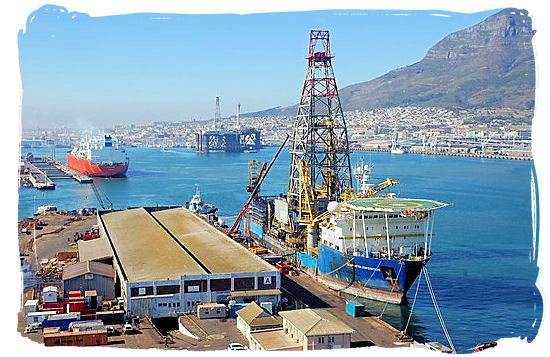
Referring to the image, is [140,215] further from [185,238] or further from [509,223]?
[509,223]

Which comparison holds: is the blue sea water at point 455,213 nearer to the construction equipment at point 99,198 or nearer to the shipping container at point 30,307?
the construction equipment at point 99,198

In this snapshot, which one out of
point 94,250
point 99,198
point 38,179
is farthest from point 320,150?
point 38,179

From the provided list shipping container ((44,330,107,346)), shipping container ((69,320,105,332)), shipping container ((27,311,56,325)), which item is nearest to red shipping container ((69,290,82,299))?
shipping container ((27,311,56,325))

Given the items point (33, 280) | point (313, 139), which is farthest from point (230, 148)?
point (33, 280)

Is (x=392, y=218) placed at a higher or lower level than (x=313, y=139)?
lower

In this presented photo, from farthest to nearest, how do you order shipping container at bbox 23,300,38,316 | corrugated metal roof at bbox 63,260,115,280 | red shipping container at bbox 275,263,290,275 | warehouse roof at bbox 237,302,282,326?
red shipping container at bbox 275,263,290,275 → corrugated metal roof at bbox 63,260,115,280 → shipping container at bbox 23,300,38,316 → warehouse roof at bbox 237,302,282,326

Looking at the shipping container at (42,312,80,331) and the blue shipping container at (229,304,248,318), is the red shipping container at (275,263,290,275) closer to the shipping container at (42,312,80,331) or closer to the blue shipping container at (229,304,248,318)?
the blue shipping container at (229,304,248,318)

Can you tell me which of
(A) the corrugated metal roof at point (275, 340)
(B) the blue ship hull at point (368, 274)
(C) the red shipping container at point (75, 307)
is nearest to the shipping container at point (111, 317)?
(C) the red shipping container at point (75, 307)
